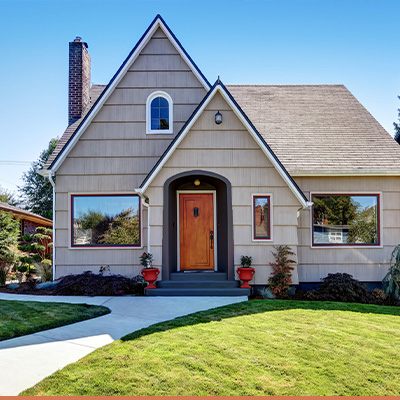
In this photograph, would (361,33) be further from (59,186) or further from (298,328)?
(59,186)

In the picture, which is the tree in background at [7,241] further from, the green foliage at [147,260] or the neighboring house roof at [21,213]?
the green foliage at [147,260]

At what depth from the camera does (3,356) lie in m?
4.68

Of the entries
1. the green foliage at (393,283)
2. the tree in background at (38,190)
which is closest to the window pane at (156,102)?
the green foliage at (393,283)

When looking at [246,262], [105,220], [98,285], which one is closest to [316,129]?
[246,262]

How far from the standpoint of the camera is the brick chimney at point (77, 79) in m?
12.2

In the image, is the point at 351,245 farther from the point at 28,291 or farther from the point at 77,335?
the point at 28,291

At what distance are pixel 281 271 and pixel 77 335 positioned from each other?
17.3 ft

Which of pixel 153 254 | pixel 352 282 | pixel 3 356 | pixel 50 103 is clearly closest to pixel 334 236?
pixel 352 282

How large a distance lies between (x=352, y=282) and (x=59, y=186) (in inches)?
315

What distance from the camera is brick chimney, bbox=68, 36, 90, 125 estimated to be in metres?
12.2

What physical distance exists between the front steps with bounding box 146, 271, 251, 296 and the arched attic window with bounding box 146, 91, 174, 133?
4067 mm

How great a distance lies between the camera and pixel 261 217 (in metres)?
9.73

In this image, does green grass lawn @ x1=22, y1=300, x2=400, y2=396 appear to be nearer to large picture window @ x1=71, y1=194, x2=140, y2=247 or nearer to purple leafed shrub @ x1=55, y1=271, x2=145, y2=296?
purple leafed shrub @ x1=55, y1=271, x2=145, y2=296

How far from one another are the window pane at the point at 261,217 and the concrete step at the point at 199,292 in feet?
4.85
